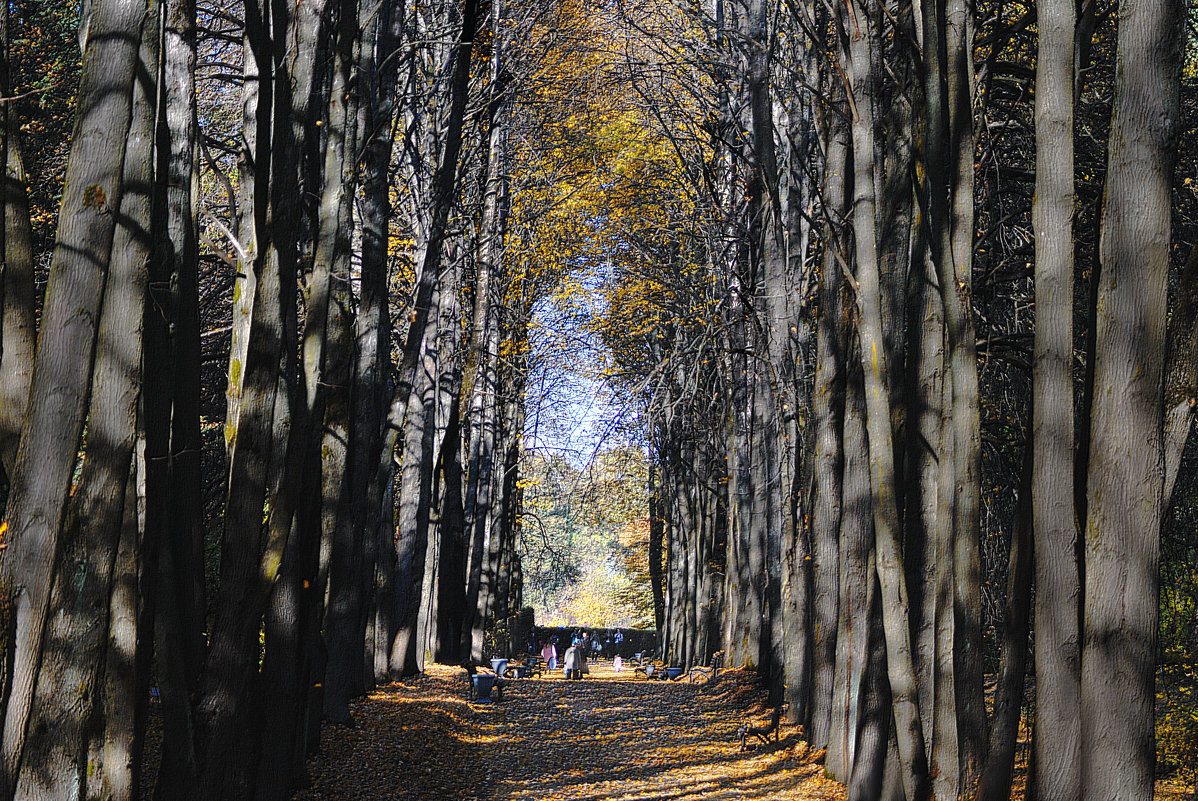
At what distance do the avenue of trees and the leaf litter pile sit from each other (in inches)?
27.7

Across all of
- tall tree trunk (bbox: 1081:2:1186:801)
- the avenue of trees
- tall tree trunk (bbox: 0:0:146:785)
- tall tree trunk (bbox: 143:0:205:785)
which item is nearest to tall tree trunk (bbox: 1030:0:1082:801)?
the avenue of trees

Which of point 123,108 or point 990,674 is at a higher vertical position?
point 123,108

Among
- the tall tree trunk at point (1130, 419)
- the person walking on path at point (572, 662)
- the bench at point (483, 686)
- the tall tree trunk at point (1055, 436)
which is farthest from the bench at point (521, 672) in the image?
the tall tree trunk at point (1130, 419)

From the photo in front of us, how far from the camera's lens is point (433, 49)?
17.7 m

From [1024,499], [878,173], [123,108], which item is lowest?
[1024,499]

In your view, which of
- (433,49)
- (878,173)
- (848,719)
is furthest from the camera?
(433,49)

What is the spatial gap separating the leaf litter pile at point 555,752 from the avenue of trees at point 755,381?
2.30 feet

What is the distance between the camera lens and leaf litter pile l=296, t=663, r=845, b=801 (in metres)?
10.9

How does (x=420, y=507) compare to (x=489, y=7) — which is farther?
(x=420, y=507)

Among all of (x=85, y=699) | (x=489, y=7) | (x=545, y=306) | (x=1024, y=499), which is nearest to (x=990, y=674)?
(x=1024, y=499)

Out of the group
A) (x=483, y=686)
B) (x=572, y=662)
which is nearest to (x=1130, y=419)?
(x=483, y=686)

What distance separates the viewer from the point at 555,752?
47.3ft

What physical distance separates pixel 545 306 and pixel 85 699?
2589 cm

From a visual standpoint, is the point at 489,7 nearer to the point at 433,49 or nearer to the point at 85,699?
the point at 433,49
